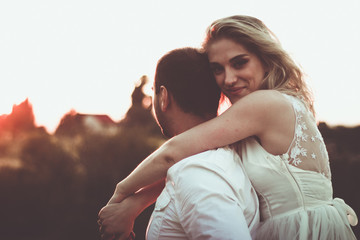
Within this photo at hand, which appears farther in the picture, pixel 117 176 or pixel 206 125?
pixel 117 176

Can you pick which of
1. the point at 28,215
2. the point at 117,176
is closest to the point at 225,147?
the point at 117,176

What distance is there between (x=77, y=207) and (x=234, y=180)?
9.84m

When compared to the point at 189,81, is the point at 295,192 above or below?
below

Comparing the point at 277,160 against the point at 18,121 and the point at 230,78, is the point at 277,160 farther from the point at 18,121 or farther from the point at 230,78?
the point at 18,121

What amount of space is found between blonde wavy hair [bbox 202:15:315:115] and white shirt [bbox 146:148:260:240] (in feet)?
3.37

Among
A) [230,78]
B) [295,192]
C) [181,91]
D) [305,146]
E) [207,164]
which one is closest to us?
[207,164]

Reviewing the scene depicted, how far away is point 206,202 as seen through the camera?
1.62 meters

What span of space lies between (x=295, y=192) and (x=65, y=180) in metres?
9.71

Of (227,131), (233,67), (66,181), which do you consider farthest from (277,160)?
(66,181)

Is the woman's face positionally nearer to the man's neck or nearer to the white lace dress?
the man's neck

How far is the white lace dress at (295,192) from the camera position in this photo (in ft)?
6.99

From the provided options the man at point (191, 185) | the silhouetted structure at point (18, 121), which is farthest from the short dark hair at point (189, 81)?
the silhouetted structure at point (18, 121)

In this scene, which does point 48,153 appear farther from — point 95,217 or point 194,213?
point 194,213

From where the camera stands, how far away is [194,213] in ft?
5.38
